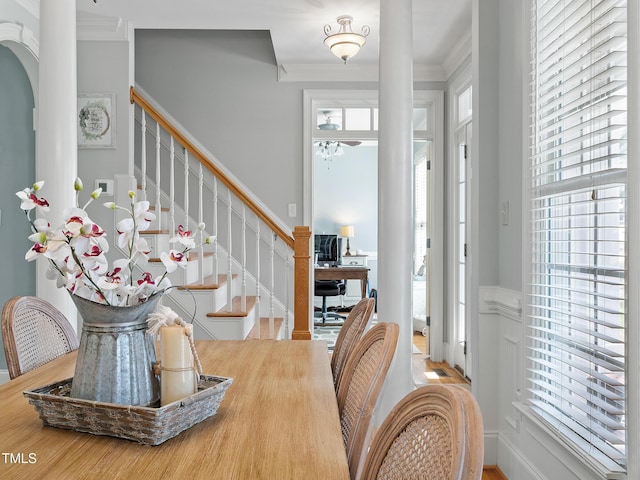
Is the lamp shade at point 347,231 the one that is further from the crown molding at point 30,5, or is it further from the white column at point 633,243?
the white column at point 633,243

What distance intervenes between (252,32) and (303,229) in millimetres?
2256

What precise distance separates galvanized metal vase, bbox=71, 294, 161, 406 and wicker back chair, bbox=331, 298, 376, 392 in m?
0.73

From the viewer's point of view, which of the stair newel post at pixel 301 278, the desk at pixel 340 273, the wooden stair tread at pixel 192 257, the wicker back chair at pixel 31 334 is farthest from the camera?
the desk at pixel 340 273

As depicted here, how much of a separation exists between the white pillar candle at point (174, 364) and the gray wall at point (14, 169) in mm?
3215

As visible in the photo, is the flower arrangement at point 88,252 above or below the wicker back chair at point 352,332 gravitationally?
above

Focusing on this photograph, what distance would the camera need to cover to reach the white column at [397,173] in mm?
2828

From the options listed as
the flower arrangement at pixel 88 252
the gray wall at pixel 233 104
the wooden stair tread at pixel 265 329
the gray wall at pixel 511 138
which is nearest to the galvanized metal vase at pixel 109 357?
the flower arrangement at pixel 88 252

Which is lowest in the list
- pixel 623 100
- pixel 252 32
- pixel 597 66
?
pixel 623 100

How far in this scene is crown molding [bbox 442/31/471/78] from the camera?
4.07 m

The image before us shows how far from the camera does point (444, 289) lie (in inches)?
192

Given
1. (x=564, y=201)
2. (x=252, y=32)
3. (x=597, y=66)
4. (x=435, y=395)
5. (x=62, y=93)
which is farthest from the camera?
(x=252, y=32)

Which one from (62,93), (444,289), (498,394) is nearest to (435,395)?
(498,394)

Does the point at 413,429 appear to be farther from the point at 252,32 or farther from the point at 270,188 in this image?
the point at 252,32

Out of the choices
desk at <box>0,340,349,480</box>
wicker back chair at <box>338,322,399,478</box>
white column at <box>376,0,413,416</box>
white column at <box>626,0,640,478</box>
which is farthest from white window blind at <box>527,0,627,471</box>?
desk at <box>0,340,349,480</box>
